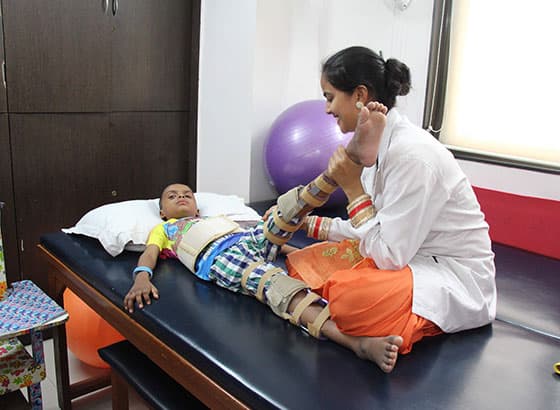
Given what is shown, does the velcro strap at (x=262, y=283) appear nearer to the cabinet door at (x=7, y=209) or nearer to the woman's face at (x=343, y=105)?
the woman's face at (x=343, y=105)

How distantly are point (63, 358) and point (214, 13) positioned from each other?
73.0 inches

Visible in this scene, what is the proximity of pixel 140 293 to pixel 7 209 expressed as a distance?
49.6 inches

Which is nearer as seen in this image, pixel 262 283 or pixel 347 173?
pixel 347 173

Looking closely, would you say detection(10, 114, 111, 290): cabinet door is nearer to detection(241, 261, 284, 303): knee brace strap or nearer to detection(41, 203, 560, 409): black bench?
detection(41, 203, 560, 409): black bench

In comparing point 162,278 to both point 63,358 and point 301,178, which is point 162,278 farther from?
point 301,178

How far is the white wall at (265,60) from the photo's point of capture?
2.87 metres

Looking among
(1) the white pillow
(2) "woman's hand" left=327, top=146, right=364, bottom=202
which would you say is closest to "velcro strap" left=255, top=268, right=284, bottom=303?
(2) "woman's hand" left=327, top=146, right=364, bottom=202

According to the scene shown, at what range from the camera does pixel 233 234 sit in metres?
1.93

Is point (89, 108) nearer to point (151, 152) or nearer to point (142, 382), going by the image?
point (151, 152)

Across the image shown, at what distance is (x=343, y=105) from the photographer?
155cm

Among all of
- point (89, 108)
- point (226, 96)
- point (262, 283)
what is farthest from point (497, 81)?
point (89, 108)

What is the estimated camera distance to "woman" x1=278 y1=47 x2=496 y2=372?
1395 millimetres

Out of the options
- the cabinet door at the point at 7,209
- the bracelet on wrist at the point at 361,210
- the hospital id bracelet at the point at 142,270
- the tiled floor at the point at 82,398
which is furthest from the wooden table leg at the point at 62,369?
the bracelet on wrist at the point at 361,210

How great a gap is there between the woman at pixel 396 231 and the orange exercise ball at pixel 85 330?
94 centimetres
